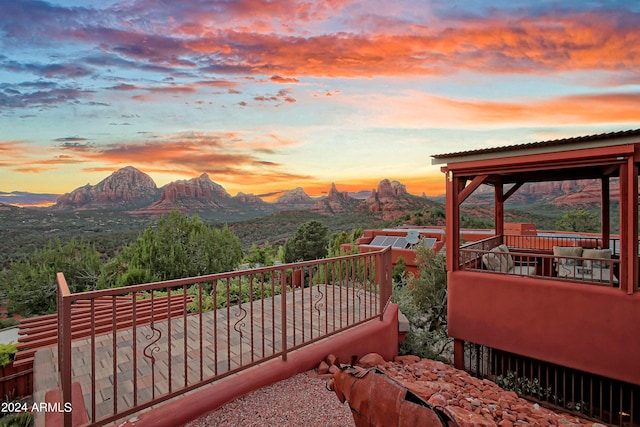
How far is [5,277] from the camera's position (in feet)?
27.2

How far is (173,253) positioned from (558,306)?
887cm

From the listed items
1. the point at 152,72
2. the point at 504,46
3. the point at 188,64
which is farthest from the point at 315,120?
the point at 504,46

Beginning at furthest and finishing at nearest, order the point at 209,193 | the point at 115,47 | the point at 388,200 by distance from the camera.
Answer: the point at 388,200 < the point at 209,193 < the point at 115,47

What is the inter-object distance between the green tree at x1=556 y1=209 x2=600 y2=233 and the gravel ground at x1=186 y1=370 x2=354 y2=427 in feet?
88.1

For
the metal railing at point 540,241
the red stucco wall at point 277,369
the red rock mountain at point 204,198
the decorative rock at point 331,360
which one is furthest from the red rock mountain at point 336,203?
the decorative rock at point 331,360

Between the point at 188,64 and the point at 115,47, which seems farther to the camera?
the point at 188,64

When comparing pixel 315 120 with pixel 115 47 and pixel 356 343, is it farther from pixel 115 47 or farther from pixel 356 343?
pixel 356 343

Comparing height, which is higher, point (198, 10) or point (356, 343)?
point (198, 10)

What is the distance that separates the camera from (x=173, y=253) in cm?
905

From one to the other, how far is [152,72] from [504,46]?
10.7 meters

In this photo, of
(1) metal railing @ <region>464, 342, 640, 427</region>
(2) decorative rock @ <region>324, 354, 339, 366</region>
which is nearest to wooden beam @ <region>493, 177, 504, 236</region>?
(1) metal railing @ <region>464, 342, 640, 427</region>

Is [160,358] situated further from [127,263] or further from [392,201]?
[392,201]

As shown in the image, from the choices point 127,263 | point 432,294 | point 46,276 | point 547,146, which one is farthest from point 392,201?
point 46,276

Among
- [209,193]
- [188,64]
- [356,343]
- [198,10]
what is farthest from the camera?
[209,193]
